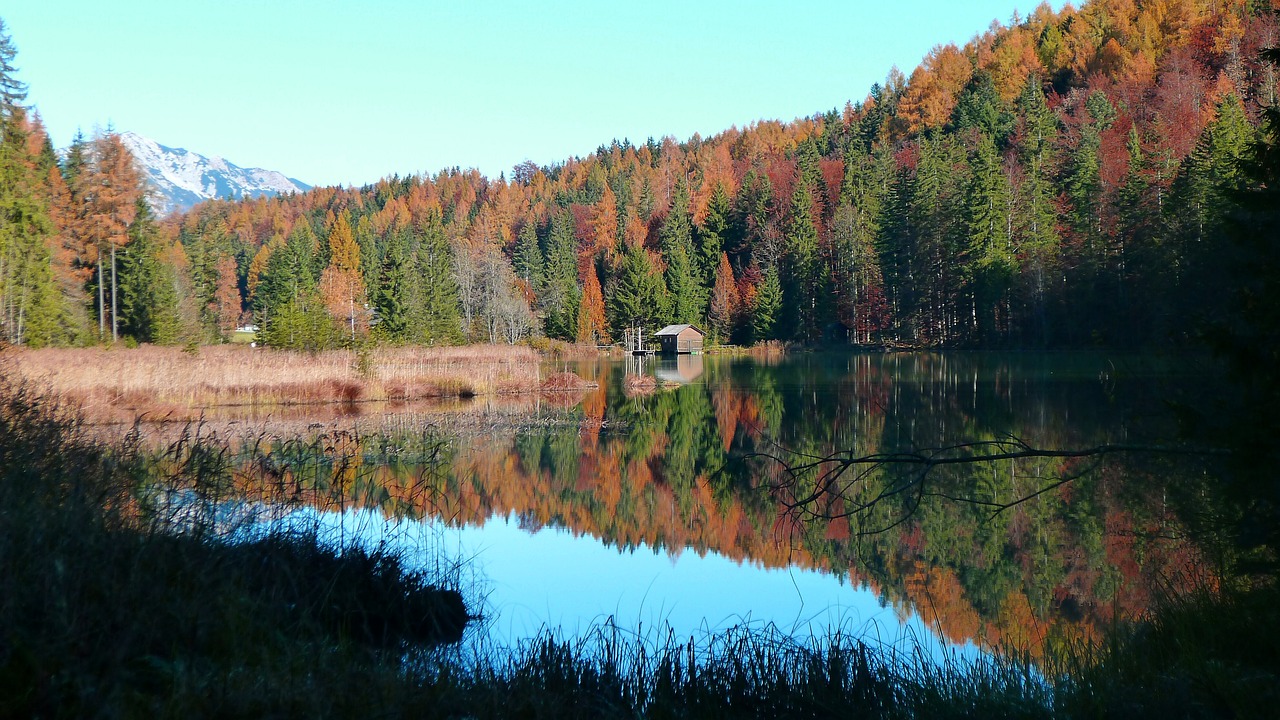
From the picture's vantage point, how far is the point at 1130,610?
27.4 ft

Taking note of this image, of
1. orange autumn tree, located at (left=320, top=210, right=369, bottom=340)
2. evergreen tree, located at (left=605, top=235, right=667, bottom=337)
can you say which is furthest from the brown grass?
evergreen tree, located at (left=605, top=235, right=667, bottom=337)

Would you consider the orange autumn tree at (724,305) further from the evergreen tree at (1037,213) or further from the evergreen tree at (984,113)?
the evergreen tree at (1037,213)

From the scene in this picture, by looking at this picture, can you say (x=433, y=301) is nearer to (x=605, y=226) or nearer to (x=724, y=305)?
(x=724, y=305)

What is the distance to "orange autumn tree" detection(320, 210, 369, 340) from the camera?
63469 mm

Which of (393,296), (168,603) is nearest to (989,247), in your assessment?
(393,296)

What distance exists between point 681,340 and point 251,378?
46859mm

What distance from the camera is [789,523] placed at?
13.7 metres

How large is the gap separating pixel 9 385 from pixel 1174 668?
9.95 m

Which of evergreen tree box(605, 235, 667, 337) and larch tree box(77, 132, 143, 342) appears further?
evergreen tree box(605, 235, 667, 337)

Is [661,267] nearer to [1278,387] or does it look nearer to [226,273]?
[226,273]

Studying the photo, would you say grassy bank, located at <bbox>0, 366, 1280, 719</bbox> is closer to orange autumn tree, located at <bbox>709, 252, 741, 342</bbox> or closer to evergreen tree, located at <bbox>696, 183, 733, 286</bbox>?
orange autumn tree, located at <bbox>709, 252, 741, 342</bbox>

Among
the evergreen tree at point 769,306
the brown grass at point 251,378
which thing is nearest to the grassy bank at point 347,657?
the brown grass at point 251,378

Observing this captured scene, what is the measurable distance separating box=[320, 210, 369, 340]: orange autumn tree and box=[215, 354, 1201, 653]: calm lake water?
115 ft

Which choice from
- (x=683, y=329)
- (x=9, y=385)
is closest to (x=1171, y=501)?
(x=9, y=385)
